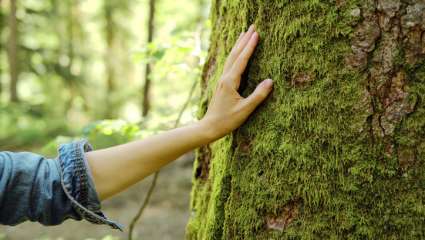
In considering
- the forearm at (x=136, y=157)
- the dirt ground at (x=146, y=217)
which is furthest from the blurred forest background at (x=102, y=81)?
the forearm at (x=136, y=157)

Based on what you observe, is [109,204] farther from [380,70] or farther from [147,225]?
[380,70]

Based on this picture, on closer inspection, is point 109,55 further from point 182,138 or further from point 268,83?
point 268,83

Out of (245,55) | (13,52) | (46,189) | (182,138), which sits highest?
(245,55)

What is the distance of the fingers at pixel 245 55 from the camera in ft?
5.60

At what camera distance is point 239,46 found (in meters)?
1.76

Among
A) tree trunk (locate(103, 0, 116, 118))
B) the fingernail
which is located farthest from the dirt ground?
tree trunk (locate(103, 0, 116, 118))

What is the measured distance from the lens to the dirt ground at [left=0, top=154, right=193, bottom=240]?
7469 millimetres

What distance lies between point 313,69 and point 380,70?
0.22 meters

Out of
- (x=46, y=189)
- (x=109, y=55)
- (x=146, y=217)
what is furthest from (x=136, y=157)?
(x=109, y=55)

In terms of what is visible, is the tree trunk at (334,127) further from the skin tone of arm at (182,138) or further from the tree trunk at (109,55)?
the tree trunk at (109,55)

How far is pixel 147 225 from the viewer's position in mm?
7945

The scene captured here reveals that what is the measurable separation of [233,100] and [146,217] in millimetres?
6919

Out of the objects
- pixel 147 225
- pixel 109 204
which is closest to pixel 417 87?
pixel 147 225

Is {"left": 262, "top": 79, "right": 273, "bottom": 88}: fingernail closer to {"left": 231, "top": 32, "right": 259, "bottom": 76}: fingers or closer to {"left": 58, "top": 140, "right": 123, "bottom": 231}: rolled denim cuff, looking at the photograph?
{"left": 231, "top": 32, "right": 259, "bottom": 76}: fingers
